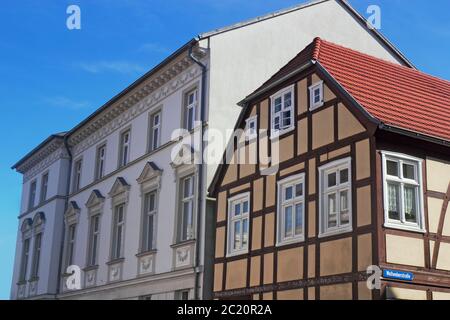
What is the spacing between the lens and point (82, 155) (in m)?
29.2

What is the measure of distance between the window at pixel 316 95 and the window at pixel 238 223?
10.3 ft

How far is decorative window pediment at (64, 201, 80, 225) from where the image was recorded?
2792cm

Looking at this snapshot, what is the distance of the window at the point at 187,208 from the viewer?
771 inches

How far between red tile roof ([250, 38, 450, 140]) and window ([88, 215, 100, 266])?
463 inches

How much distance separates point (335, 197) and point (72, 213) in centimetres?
1686

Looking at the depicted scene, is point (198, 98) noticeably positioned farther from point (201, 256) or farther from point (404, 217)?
point (404, 217)

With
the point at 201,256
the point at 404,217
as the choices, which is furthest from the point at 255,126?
the point at 404,217

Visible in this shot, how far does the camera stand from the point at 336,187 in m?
14.2

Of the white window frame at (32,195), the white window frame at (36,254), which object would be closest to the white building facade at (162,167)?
the white window frame at (36,254)

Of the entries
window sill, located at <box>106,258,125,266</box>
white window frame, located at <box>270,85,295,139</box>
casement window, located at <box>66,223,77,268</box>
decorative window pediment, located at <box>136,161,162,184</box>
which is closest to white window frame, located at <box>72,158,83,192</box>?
casement window, located at <box>66,223,77,268</box>

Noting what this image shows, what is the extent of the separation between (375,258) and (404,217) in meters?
1.24

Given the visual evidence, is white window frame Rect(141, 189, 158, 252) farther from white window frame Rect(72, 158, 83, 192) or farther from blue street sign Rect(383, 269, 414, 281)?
blue street sign Rect(383, 269, 414, 281)

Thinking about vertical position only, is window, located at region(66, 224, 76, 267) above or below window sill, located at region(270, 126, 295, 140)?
below
